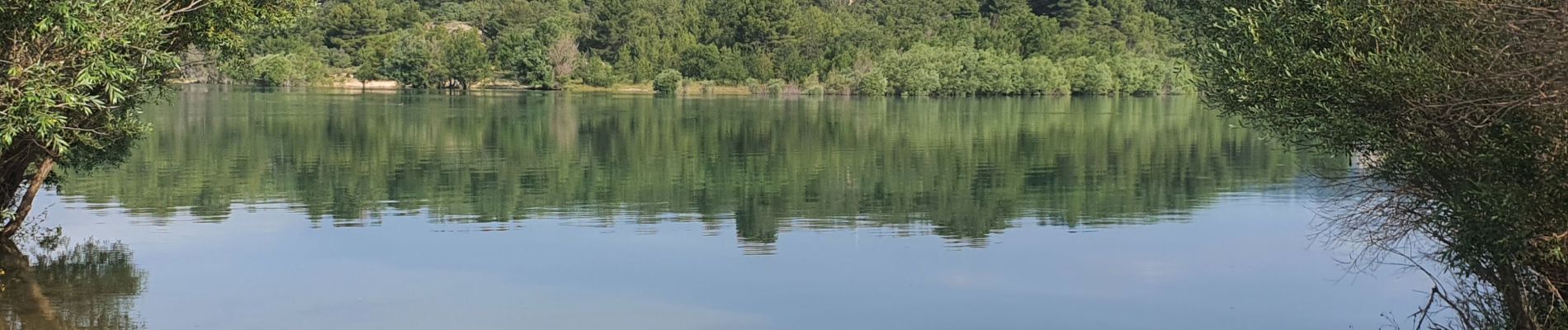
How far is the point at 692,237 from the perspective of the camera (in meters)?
25.0

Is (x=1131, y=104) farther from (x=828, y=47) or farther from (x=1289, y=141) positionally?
(x=1289, y=141)

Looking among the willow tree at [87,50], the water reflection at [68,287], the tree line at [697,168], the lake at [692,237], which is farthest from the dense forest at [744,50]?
the willow tree at [87,50]

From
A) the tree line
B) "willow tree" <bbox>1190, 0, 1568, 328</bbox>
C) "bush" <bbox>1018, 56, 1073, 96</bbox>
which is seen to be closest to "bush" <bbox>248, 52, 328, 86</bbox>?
the tree line

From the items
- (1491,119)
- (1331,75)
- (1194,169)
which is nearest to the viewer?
(1491,119)

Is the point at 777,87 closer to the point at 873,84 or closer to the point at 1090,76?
the point at 873,84

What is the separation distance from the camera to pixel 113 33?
1261 cm

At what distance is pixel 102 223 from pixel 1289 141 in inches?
738

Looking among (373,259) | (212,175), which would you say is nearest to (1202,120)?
(212,175)

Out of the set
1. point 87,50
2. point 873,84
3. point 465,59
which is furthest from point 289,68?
point 87,50

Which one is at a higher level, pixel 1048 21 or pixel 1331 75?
pixel 1048 21

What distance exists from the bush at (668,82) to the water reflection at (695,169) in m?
46.4

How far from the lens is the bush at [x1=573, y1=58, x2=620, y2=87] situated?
122 m

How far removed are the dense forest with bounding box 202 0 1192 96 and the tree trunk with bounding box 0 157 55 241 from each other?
293 ft

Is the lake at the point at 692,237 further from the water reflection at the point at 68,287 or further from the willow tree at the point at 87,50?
the willow tree at the point at 87,50
